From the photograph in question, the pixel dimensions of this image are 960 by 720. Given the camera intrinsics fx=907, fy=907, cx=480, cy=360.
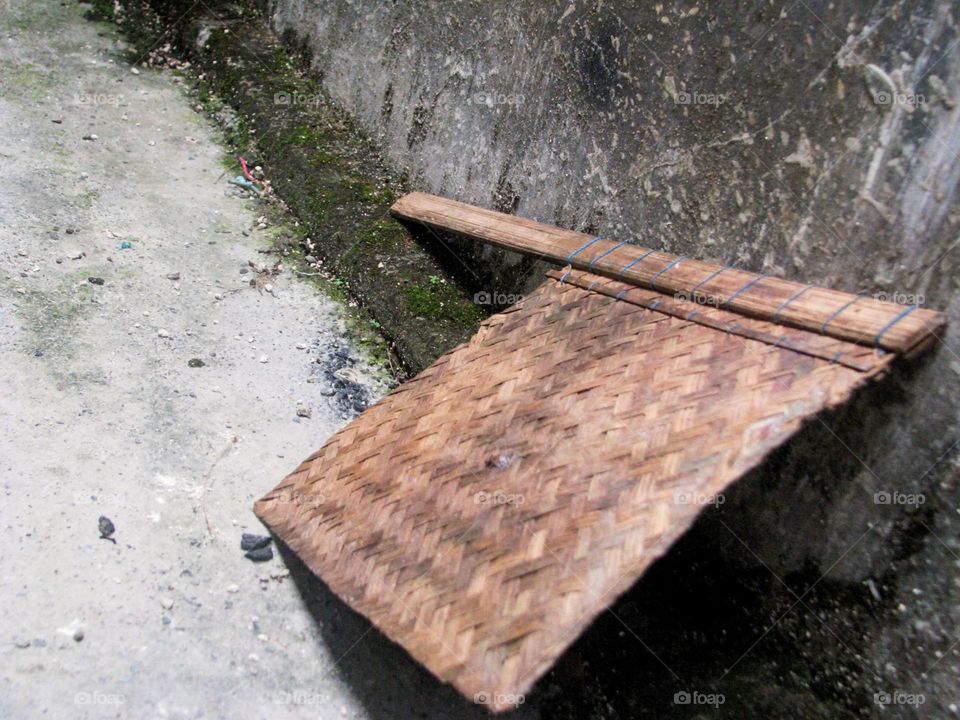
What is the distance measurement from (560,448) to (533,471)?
3.5 inches

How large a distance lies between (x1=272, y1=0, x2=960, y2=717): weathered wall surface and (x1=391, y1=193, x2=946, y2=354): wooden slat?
0.11m

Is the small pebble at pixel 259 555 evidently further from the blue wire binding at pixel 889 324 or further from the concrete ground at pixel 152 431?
the blue wire binding at pixel 889 324

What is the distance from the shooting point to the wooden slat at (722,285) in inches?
82.8

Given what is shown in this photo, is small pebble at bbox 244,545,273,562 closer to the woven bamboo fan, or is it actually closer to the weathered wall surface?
the woven bamboo fan

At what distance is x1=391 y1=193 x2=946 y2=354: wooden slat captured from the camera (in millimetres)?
2104

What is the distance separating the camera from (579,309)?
272 centimetres

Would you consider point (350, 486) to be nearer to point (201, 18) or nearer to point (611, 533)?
point (611, 533)

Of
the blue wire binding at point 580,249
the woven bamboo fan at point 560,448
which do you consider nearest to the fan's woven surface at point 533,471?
the woven bamboo fan at point 560,448

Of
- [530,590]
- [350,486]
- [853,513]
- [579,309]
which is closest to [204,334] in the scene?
[350,486]

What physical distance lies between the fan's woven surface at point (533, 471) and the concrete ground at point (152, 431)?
0.94ft

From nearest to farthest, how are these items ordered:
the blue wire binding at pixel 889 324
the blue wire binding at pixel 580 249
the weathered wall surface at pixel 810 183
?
1. the blue wire binding at pixel 889 324
2. the weathered wall surface at pixel 810 183
3. the blue wire binding at pixel 580 249

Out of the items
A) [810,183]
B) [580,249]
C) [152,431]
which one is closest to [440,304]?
[580,249]

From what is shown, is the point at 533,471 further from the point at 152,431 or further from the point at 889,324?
the point at 152,431

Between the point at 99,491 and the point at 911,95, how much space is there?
8.10 ft
